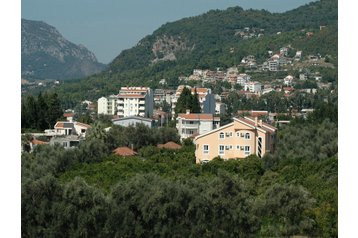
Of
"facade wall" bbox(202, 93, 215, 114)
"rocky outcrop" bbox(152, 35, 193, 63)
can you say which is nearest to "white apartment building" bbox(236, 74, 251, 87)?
"rocky outcrop" bbox(152, 35, 193, 63)

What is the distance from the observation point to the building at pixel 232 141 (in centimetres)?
893

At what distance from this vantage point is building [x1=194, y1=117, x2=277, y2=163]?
893 centimetres

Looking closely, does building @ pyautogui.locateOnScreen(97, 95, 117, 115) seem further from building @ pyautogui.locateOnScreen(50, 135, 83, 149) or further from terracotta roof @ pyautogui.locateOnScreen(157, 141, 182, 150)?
terracotta roof @ pyautogui.locateOnScreen(157, 141, 182, 150)

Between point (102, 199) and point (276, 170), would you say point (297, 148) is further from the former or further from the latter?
point (102, 199)

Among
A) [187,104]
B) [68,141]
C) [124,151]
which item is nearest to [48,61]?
[187,104]

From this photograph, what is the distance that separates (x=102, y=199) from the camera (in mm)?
4926

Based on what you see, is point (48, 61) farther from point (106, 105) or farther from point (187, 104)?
point (187, 104)

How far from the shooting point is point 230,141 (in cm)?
906

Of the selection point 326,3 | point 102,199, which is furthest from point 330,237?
point 326,3

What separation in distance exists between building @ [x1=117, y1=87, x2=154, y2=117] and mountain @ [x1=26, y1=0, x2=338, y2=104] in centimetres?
795

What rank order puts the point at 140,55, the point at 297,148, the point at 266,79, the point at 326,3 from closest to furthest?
1. the point at 297,148
2. the point at 266,79
3. the point at 140,55
4. the point at 326,3

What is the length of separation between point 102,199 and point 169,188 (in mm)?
448

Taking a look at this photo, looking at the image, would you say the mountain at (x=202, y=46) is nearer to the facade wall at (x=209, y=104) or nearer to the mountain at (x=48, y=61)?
the mountain at (x=48, y=61)

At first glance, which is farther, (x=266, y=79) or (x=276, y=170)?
(x=266, y=79)
